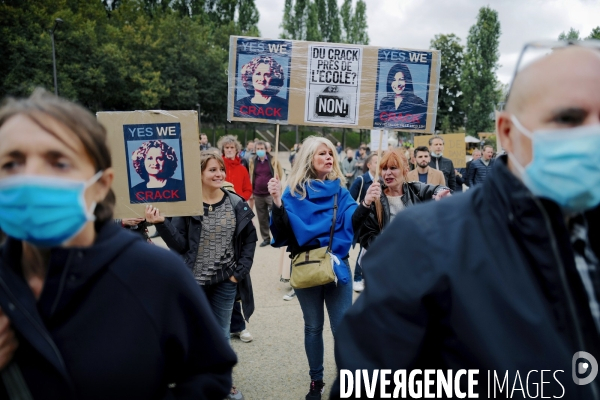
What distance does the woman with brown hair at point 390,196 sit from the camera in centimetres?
431

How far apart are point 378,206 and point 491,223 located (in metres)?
2.94

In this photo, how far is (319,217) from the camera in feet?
13.3

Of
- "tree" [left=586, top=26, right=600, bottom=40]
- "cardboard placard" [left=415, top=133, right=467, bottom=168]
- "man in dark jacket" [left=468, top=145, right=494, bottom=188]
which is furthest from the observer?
"tree" [left=586, top=26, right=600, bottom=40]

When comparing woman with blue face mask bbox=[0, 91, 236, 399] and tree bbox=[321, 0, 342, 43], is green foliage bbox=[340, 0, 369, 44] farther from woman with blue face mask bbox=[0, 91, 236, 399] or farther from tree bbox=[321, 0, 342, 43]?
woman with blue face mask bbox=[0, 91, 236, 399]

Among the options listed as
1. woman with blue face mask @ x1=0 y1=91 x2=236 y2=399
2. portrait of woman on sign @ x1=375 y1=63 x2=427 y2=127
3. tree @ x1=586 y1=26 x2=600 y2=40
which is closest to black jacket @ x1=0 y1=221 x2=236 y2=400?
woman with blue face mask @ x1=0 y1=91 x2=236 y2=399

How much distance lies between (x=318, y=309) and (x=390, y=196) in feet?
4.12

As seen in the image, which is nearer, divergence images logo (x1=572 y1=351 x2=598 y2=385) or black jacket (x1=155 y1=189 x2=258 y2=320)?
divergence images logo (x1=572 y1=351 x2=598 y2=385)

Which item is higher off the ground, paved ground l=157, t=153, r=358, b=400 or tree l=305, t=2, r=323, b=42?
tree l=305, t=2, r=323, b=42

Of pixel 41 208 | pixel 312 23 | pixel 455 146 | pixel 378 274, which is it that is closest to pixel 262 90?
pixel 41 208

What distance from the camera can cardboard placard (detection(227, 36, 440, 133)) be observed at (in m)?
4.57

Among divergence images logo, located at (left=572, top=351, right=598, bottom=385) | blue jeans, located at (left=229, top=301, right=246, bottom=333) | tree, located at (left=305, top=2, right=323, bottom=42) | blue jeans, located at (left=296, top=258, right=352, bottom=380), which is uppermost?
tree, located at (left=305, top=2, right=323, bottom=42)

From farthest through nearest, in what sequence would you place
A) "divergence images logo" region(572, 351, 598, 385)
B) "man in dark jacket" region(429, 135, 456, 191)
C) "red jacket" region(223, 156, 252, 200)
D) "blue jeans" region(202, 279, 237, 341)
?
1. "man in dark jacket" region(429, 135, 456, 191)
2. "red jacket" region(223, 156, 252, 200)
3. "blue jeans" region(202, 279, 237, 341)
4. "divergence images logo" region(572, 351, 598, 385)

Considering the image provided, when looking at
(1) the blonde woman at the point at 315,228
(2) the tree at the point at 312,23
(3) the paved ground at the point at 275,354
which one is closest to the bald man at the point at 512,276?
(1) the blonde woman at the point at 315,228

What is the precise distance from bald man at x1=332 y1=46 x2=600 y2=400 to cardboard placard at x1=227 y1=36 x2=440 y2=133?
323 centimetres
